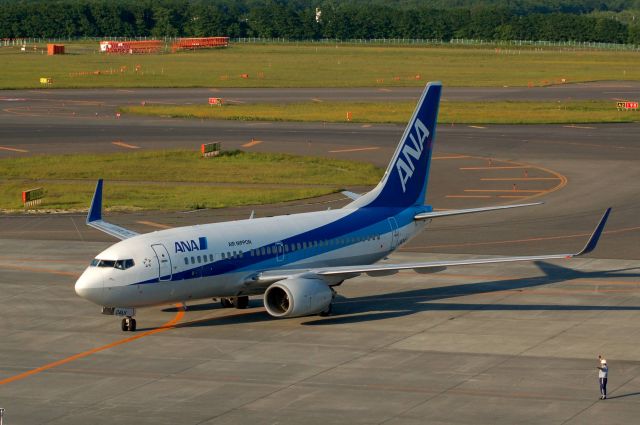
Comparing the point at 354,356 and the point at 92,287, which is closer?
the point at 354,356

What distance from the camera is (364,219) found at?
2311 inches

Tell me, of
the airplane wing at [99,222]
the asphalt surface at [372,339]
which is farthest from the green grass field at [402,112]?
the airplane wing at [99,222]

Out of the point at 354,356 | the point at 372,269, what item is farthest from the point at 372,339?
the point at 372,269

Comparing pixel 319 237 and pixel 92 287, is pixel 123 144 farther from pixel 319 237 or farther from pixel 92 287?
pixel 92 287

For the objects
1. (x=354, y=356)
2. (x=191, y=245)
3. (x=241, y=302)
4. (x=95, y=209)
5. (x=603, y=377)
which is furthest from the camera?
(x=95, y=209)

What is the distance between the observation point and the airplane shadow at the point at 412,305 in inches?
2139

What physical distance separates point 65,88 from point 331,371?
150 m

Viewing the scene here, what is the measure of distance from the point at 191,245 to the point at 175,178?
160 feet

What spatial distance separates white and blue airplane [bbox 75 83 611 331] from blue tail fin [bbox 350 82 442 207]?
0.16ft

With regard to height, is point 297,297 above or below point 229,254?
below

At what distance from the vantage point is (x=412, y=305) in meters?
57.3

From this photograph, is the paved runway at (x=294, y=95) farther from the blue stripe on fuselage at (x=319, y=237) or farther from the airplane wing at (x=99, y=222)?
the blue stripe on fuselage at (x=319, y=237)

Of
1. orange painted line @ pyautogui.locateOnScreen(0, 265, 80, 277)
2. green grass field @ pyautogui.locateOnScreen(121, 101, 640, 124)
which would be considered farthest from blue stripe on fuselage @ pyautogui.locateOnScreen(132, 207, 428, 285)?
green grass field @ pyautogui.locateOnScreen(121, 101, 640, 124)

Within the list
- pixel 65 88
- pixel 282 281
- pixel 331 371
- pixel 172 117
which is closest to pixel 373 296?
pixel 282 281
